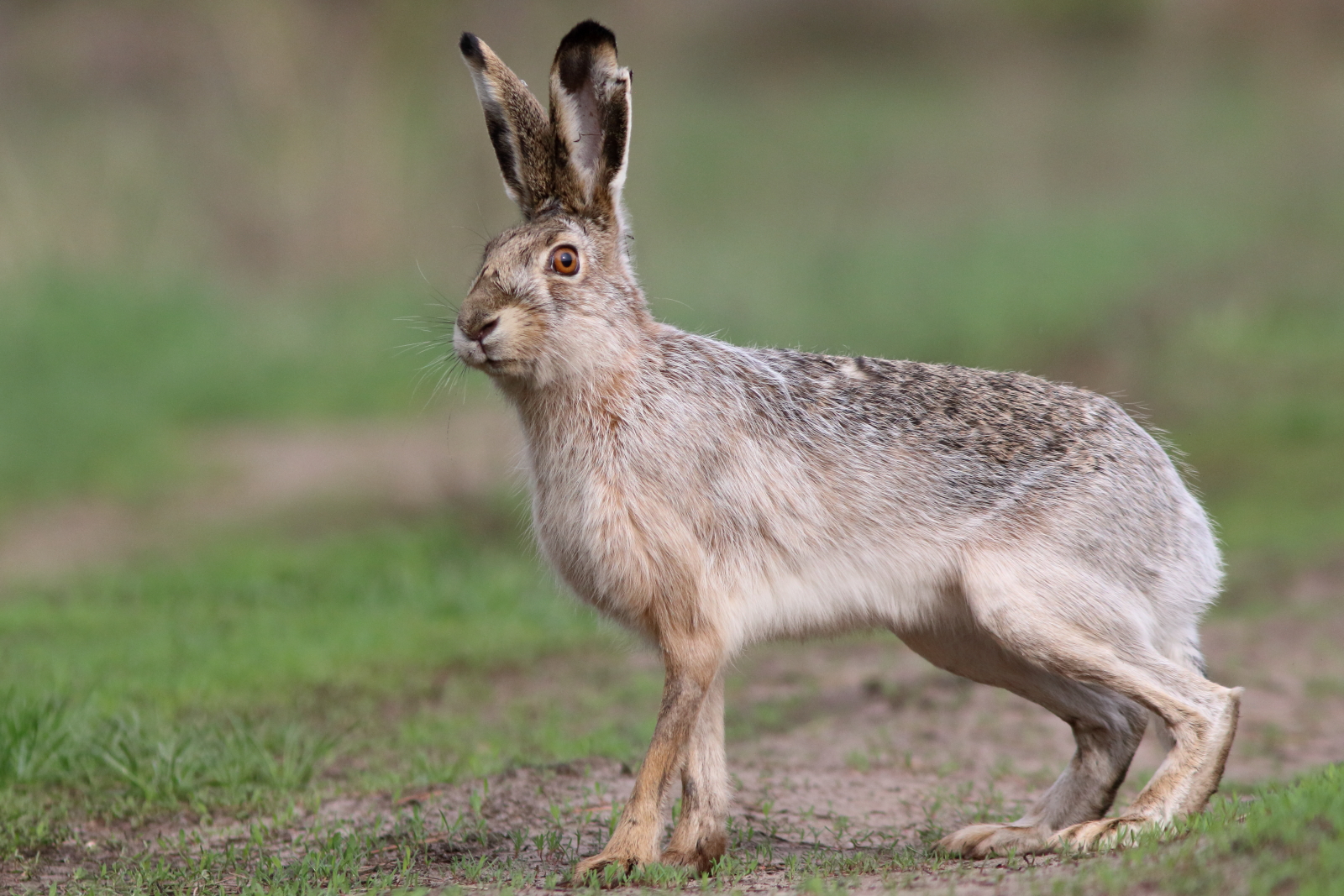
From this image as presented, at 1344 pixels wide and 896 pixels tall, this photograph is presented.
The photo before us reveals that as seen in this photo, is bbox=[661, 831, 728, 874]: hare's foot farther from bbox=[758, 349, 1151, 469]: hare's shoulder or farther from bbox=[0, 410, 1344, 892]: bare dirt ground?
bbox=[758, 349, 1151, 469]: hare's shoulder

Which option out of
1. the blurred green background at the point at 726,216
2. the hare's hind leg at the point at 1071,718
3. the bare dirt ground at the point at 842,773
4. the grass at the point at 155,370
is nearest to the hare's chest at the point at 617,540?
the bare dirt ground at the point at 842,773

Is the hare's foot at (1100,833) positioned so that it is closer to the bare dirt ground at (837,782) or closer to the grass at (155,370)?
the bare dirt ground at (837,782)

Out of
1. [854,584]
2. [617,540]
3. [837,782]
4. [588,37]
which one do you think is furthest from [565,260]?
[837,782]

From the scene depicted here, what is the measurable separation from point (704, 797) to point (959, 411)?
1.36 meters

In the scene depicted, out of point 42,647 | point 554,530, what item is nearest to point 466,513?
point 42,647

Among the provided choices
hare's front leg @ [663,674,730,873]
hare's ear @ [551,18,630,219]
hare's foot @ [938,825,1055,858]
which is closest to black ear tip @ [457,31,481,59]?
hare's ear @ [551,18,630,219]

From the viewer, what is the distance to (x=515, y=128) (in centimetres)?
448

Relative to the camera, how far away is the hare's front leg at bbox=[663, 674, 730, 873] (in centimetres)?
438

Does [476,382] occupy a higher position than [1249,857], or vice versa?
[476,382]

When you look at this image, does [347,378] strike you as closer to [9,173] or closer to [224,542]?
[224,542]

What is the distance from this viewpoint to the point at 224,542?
380 inches

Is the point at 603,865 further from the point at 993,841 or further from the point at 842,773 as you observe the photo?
the point at 842,773

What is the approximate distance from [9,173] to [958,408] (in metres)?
13.1

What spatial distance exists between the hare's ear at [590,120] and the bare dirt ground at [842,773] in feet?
3.20
